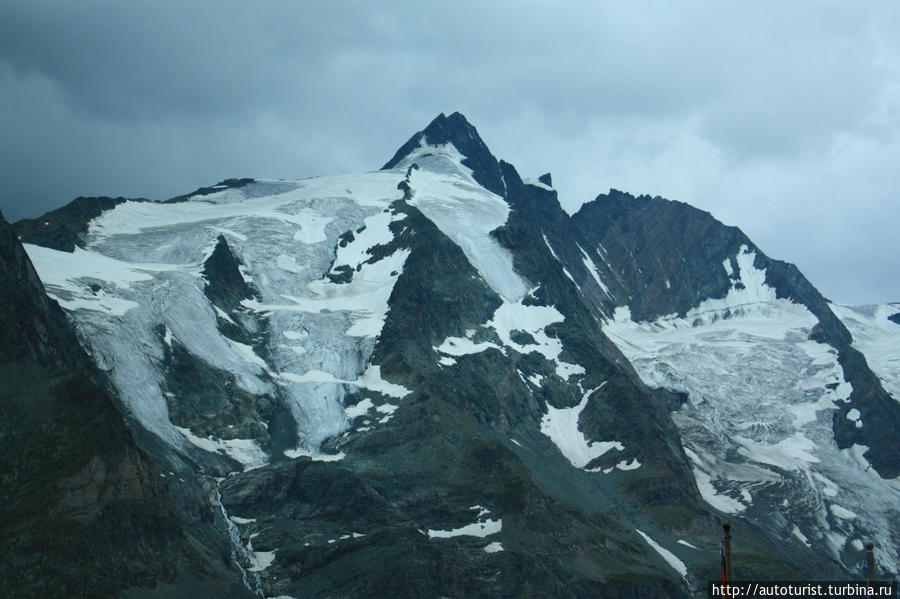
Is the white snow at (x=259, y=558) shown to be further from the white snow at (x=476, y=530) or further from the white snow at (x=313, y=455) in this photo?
the white snow at (x=313, y=455)

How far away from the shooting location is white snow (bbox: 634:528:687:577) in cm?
15675

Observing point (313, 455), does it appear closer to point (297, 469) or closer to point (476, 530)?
point (297, 469)

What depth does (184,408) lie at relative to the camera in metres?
156

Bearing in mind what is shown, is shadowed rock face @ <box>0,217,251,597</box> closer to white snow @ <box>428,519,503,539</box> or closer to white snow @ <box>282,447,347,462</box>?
white snow @ <box>428,519,503,539</box>

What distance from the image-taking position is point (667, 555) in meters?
160

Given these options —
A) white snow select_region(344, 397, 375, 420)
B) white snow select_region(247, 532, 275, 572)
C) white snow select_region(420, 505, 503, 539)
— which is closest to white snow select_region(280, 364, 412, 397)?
white snow select_region(344, 397, 375, 420)

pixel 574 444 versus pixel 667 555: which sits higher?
pixel 574 444

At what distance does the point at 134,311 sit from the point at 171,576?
64.2m

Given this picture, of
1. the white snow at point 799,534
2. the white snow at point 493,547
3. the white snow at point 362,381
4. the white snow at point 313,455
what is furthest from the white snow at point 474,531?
the white snow at point 799,534

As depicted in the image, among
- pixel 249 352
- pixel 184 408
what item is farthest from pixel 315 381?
pixel 184 408

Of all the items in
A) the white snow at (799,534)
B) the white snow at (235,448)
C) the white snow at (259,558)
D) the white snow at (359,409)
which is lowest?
the white snow at (799,534)

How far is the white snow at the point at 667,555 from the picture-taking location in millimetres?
156750

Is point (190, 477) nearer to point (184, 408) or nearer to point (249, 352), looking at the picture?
point (184, 408)

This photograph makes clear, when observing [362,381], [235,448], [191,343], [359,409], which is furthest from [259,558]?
[362,381]
